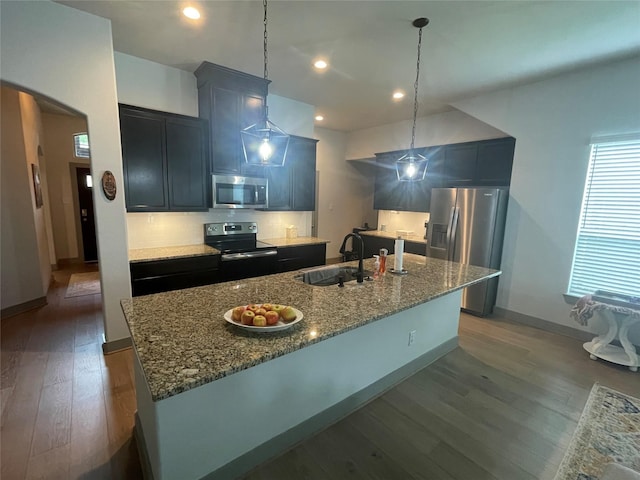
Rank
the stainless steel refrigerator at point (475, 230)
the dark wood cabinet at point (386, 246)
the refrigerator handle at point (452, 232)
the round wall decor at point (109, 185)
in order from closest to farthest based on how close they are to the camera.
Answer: the round wall decor at point (109, 185), the stainless steel refrigerator at point (475, 230), the refrigerator handle at point (452, 232), the dark wood cabinet at point (386, 246)

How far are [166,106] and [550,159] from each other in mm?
4675

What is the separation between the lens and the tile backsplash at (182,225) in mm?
3492

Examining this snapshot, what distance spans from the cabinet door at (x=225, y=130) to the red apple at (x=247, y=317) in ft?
8.81

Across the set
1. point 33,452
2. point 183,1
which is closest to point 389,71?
point 183,1

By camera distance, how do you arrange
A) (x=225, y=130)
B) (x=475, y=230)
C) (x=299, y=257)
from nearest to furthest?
1. (x=225, y=130)
2. (x=475, y=230)
3. (x=299, y=257)

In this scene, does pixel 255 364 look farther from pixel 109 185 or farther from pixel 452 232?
pixel 452 232

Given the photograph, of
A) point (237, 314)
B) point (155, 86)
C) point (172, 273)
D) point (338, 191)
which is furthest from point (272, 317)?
point (338, 191)

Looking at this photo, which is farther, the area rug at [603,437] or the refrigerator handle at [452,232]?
the refrigerator handle at [452,232]

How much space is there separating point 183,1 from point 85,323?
3.57m

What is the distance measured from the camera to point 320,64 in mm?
3207

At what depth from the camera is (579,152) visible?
11.0 feet

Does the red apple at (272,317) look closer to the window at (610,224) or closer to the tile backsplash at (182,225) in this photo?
the tile backsplash at (182,225)

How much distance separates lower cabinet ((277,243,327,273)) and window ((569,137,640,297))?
3226 mm

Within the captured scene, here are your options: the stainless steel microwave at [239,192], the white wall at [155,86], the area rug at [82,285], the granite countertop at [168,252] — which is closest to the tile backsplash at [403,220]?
the stainless steel microwave at [239,192]
